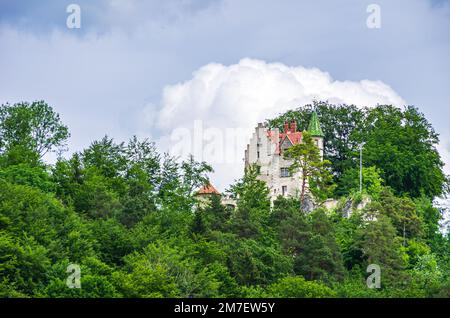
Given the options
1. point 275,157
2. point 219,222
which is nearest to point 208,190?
point 275,157

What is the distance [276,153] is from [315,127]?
14.5 ft

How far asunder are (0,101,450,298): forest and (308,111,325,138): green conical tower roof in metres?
2.76

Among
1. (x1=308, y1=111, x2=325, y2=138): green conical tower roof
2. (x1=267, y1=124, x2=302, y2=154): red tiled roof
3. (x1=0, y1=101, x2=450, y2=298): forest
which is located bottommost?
(x1=0, y1=101, x2=450, y2=298): forest

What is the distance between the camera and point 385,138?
10019 centimetres

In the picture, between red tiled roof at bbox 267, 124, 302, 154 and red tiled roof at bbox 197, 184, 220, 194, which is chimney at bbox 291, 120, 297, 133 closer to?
red tiled roof at bbox 267, 124, 302, 154

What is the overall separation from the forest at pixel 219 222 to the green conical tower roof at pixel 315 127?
2764mm

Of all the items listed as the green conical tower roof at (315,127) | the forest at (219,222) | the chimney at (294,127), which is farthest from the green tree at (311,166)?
the chimney at (294,127)

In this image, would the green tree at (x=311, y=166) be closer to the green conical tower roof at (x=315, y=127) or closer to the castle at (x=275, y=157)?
the castle at (x=275, y=157)

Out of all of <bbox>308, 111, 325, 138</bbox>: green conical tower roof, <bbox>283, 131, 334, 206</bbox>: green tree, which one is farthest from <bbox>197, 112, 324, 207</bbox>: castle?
<bbox>283, 131, 334, 206</bbox>: green tree

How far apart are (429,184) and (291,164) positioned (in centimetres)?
1053

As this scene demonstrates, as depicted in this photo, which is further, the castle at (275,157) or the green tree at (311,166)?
the castle at (275,157)

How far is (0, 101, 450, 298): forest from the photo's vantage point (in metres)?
69.8

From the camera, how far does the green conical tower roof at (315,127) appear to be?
101 m
